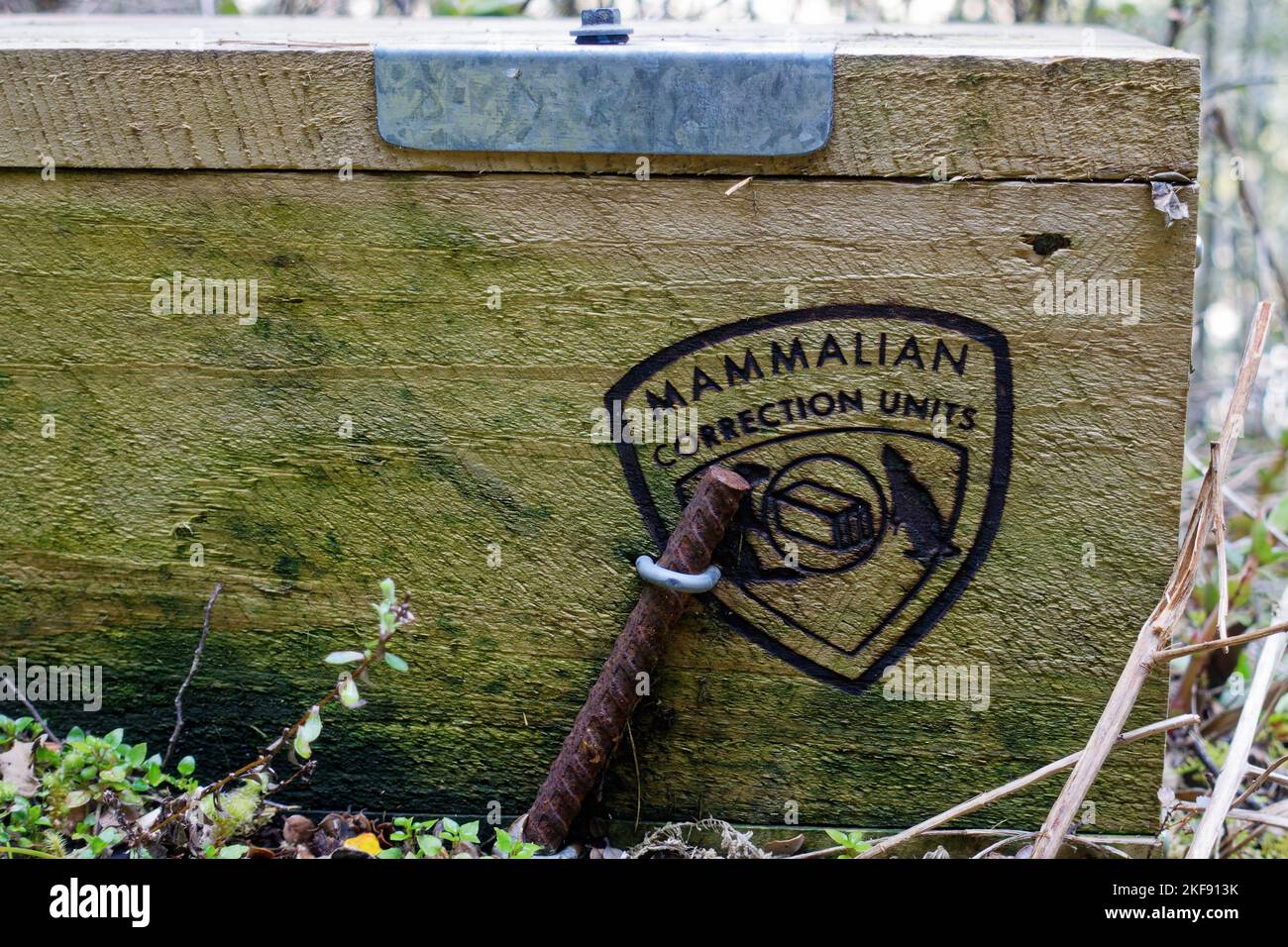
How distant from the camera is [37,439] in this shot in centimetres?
140

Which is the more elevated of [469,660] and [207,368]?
[207,368]

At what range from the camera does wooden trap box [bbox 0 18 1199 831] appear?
1265 mm

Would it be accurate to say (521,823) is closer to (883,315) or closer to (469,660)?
(469,660)

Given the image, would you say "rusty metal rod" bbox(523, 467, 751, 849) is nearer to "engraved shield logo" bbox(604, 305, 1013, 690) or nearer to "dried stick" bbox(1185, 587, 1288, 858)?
"engraved shield logo" bbox(604, 305, 1013, 690)

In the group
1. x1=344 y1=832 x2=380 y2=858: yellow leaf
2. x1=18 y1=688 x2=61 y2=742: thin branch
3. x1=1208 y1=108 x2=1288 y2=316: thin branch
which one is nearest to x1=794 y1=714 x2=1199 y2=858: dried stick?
x1=344 y1=832 x2=380 y2=858: yellow leaf

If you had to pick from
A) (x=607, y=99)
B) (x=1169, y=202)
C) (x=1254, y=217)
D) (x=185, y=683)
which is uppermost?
(x=1254, y=217)

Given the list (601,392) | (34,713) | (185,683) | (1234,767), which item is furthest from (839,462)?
(34,713)

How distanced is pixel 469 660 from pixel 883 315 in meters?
0.70

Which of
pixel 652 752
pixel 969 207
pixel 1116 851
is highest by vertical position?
pixel 969 207

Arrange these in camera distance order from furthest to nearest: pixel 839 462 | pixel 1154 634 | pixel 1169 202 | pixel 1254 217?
pixel 1254 217, pixel 839 462, pixel 1169 202, pixel 1154 634

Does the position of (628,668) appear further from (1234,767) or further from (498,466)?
(1234,767)

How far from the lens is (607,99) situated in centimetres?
126

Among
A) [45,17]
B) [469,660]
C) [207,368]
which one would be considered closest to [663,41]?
[207,368]

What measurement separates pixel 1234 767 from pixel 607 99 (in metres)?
1.07
